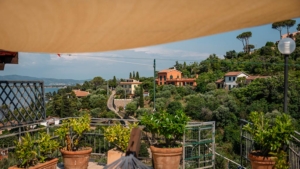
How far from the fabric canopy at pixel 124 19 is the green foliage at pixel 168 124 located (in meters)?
1.25

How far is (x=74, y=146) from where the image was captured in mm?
Result: 4688

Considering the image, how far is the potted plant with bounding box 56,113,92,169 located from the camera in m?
4.46

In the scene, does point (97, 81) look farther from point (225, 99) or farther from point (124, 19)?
point (124, 19)

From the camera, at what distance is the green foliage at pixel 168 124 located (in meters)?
4.08

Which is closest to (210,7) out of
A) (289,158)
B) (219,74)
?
(289,158)

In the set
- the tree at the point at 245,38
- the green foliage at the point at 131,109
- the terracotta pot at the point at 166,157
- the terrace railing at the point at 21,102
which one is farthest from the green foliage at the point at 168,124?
the tree at the point at 245,38

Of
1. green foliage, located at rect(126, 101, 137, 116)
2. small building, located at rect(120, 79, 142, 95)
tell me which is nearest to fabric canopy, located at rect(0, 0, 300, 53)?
green foliage, located at rect(126, 101, 137, 116)

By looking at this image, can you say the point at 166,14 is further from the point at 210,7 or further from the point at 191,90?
the point at 191,90

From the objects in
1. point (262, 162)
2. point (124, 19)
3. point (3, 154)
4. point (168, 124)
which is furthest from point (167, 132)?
point (3, 154)

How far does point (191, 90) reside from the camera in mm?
39844

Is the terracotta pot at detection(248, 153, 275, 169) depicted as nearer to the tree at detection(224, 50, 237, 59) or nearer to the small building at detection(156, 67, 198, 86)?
the small building at detection(156, 67, 198, 86)

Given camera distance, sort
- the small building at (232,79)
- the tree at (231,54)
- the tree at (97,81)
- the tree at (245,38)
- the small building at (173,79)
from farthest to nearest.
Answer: the tree at (245,38), the tree at (97,81), the tree at (231,54), the small building at (173,79), the small building at (232,79)

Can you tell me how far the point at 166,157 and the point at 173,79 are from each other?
42.7 metres

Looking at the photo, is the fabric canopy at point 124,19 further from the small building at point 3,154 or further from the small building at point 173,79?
the small building at point 173,79
